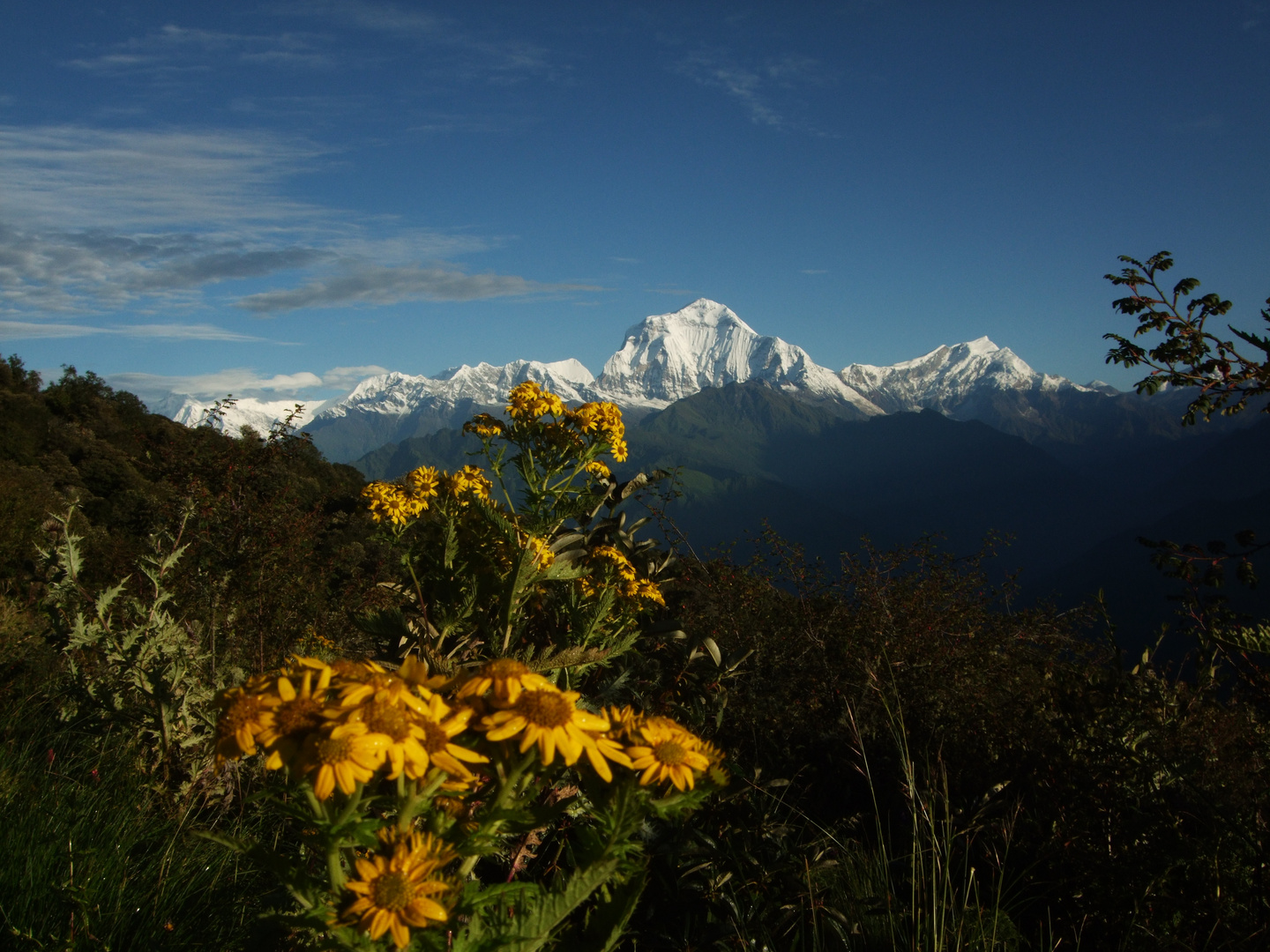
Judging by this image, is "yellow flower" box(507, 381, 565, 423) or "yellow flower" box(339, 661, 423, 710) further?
"yellow flower" box(507, 381, 565, 423)

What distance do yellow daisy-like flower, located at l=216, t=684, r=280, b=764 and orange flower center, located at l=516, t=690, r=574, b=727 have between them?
0.39 m

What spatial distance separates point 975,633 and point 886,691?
114 centimetres

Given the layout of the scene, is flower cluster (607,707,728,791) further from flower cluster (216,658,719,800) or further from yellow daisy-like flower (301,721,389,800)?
yellow daisy-like flower (301,721,389,800)

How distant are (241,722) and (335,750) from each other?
18cm

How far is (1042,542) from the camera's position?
185500 millimetres

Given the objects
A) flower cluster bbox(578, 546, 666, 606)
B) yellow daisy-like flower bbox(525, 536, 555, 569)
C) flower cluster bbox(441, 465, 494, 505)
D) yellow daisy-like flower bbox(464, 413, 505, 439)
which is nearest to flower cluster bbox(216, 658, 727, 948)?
yellow daisy-like flower bbox(525, 536, 555, 569)

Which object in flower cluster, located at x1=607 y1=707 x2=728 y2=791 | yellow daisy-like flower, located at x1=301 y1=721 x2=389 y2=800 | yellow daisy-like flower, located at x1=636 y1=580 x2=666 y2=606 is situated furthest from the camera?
yellow daisy-like flower, located at x1=636 y1=580 x2=666 y2=606

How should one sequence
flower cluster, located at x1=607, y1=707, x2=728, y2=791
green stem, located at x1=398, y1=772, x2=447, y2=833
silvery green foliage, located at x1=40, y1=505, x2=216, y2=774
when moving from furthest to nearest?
1. silvery green foliage, located at x1=40, y1=505, x2=216, y2=774
2. flower cluster, located at x1=607, y1=707, x2=728, y2=791
3. green stem, located at x1=398, y1=772, x2=447, y2=833

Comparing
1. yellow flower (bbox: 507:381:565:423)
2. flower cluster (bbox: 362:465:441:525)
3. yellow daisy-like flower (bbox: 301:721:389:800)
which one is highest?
yellow flower (bbox: 507:381:565:423)

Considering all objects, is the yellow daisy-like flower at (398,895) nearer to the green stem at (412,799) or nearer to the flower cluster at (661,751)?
the green stem at (412,799)

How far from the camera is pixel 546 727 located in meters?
1.13

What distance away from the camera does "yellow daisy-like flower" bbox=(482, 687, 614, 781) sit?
3.62ft

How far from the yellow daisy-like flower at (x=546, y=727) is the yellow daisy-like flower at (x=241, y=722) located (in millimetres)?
334

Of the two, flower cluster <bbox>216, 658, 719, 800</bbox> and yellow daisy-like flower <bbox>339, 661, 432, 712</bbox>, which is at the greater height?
yellow daisy-like flower <bbox>339, 661, 432, 712</bbox>
